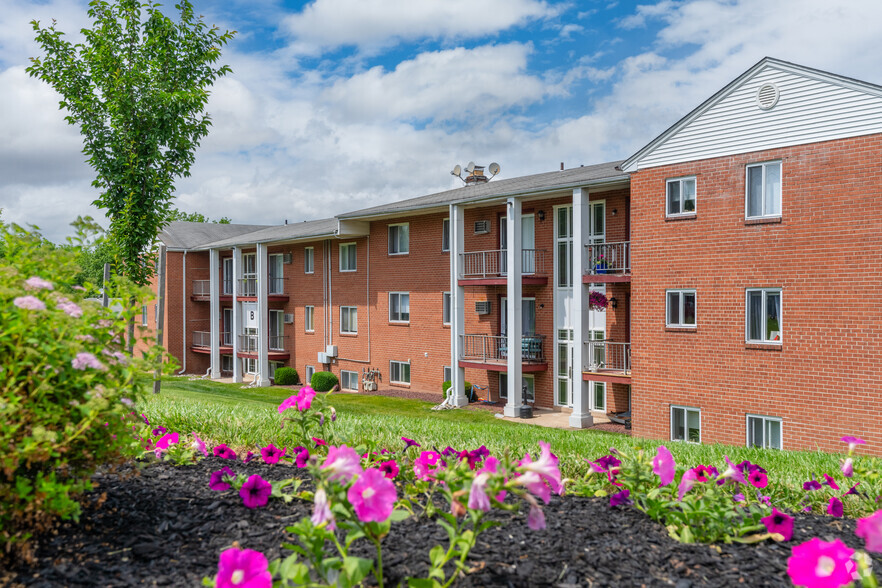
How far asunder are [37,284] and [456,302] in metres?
19.6

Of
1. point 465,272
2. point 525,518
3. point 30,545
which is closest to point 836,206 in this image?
point 465,272

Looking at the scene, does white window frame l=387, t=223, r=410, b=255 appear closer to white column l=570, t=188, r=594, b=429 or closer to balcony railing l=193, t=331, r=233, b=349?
white column l=570, t=188, r=594, b=429

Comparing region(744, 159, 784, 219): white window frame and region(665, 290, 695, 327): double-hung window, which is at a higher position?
region(744, 159, 784, 219): white window frame

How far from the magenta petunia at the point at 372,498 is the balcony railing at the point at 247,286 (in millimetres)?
33061

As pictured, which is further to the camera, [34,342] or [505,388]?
[505,388]

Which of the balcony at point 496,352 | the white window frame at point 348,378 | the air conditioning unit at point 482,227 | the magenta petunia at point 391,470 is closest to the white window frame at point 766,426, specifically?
the balcony at point 496,352

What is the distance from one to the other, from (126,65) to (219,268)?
85.0ft

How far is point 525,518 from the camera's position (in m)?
3.80

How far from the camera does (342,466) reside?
260cm

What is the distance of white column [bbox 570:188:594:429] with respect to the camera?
1875 cm

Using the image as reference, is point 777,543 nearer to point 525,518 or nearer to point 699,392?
point 525,518

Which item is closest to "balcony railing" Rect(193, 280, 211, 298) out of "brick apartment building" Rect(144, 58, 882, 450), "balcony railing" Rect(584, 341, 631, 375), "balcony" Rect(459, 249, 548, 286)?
"brick apartment building" Rect(144, 58, 882, 450)

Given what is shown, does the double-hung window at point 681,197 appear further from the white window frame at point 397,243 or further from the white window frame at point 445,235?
the white window frame at point 397,243

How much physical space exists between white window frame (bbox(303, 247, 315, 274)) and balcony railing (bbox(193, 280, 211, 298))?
9.31 meters
